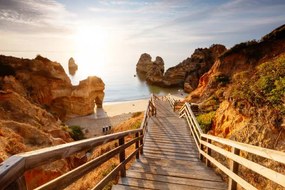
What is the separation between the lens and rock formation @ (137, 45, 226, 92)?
59062 millimetres

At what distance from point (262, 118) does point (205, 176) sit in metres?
2.67

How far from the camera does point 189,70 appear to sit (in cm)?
6450

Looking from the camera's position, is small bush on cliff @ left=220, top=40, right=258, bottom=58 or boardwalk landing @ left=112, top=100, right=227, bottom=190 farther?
small bush on cliff @ left=220, top=40, right=258, bottom=58

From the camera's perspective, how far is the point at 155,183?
15.2ft

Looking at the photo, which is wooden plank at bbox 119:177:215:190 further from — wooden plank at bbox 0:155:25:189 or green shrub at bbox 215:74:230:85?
green shrub at bbox 215:74:230:85

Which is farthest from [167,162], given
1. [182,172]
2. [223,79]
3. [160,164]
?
[223,79]

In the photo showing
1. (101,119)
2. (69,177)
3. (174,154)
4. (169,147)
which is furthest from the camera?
(101,119)

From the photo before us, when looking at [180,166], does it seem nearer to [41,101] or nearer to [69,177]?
[69,177]

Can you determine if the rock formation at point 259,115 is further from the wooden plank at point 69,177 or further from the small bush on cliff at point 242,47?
the small bush on cliff at point 242,47

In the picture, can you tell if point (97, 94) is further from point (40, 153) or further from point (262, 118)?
point (40, 153)

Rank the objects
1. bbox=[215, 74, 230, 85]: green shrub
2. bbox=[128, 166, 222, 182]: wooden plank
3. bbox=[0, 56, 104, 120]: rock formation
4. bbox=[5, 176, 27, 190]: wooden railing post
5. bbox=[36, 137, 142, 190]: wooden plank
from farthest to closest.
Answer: bbox=[0, 56, 104, 120]: rock formation → bbox=[215, 74, 230, 85]: green shrub → bbox=[128, 166, 222, 182]: wooden plank → bbox=[36, 137, 142, 190]: wooden plank → bbox=[5, 176, 27, 190]: wooden railing post

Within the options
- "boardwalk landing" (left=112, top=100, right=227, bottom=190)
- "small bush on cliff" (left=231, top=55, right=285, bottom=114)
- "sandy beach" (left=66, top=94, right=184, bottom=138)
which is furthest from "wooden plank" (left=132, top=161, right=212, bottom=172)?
"sandy beach" (left=66, top=94, right=184, bottom=138)

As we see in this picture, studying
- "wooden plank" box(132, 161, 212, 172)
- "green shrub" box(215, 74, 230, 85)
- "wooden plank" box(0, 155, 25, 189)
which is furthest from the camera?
"green shrub" box(215, 74, 230, 85)

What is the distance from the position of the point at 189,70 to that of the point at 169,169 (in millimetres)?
61118
